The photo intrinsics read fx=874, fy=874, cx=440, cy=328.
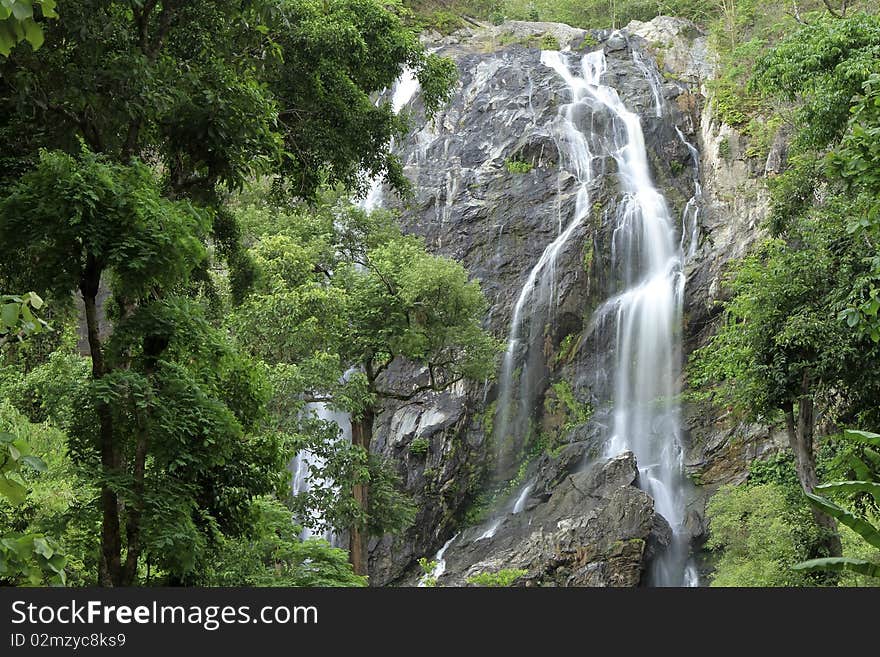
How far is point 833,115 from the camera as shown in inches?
471

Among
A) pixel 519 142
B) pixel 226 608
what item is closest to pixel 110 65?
pixel 226 608

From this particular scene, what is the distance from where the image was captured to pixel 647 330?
2045 cm

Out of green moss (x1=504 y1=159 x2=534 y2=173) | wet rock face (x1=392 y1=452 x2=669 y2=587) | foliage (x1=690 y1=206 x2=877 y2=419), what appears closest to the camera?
foliage (x1=690 y1=206 x2=877 y2=419)

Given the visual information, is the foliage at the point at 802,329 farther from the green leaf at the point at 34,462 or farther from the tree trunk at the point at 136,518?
the green leaf at the point at 34,462

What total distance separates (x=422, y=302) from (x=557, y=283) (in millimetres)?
7352

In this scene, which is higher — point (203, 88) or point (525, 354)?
point (525, 354)

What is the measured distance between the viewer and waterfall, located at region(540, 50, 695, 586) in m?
18.0

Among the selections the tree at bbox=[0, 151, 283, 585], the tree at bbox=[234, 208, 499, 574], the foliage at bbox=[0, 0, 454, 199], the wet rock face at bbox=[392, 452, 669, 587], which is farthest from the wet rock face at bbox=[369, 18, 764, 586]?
the tree at bbox=[0, 151, 283, 585]

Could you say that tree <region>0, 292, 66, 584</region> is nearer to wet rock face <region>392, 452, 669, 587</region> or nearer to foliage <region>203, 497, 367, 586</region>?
foliage <region>203, 497, 367, 586</region>

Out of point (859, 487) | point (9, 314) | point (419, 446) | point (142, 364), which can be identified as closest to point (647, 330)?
point (419, 446)

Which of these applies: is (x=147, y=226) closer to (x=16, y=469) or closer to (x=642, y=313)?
(x=16, y=469)

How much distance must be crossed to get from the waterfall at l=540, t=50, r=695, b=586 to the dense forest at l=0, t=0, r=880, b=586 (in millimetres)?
74

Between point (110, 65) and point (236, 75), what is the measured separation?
1.14m

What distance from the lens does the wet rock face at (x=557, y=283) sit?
16141mm
